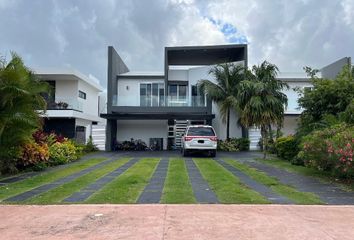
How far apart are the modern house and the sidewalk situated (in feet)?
67.7

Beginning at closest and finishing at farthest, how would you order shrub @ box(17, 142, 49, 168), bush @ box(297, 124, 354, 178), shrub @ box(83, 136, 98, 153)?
bush @ box(297, 124, 354, 178) → shrub @ box(17, 142, 49, 168) → shrub @ box(83, 136, 98, 153)

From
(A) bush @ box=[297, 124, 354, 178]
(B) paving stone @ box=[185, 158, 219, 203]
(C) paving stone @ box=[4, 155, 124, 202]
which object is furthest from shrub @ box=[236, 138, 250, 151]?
(C) paving stone @ box=[4, 155, 124, 202]

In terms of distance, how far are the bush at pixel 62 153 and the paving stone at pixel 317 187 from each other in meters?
8.96

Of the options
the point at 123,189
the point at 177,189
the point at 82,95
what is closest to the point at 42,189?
the point at 123,189

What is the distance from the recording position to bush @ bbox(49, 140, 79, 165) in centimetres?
1781

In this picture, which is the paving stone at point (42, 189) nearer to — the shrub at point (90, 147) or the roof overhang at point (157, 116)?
the shrub at point (90, 147)

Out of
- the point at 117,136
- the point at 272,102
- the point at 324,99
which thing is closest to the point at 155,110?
the point at 117,136

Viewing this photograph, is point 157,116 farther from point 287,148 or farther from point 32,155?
point 32,155

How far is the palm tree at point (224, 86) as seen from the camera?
28.2m

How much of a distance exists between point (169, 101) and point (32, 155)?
14835 mm

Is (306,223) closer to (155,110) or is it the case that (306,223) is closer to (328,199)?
(328,199)

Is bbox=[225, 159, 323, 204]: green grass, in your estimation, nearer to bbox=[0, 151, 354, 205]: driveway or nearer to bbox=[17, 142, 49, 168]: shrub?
bbox=[0, 151, 354, 205]: driveway

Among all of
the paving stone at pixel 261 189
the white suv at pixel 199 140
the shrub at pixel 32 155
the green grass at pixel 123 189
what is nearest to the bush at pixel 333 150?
the paving stone at pixel 261 189

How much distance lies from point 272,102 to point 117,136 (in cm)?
1488
